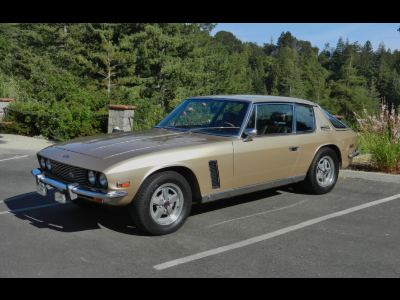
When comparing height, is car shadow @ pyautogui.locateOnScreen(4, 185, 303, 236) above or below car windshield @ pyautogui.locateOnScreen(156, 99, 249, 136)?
below

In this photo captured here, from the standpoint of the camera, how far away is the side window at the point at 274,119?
19.9ft

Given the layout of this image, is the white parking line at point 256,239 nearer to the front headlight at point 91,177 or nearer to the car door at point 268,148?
the car door at point 268,148

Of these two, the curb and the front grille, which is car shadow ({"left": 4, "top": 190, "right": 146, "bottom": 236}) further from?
the curb

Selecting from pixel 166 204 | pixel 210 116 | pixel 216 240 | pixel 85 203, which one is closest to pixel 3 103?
pixel 85 203

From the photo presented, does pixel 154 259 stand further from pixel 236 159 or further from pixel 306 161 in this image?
pixel 306 161

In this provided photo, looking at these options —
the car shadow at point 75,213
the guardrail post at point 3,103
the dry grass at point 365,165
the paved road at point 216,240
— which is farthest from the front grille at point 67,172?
the guardrail post at point 3,103

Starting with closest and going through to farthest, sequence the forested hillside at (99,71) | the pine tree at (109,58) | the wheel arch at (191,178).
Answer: the wheel arch at (191,178), the forested hillside at (99,71), the pine tree at (109,58)

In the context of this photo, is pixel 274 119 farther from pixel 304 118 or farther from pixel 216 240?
pixel 216 240

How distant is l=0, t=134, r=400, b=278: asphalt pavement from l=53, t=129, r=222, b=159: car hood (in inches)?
33.3

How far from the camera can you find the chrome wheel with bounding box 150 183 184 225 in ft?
15.9

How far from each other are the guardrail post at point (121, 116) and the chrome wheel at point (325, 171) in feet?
21.1

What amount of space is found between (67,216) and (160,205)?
159 centimetres

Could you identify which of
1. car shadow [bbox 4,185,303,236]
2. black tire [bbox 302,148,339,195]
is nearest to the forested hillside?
black tire [bbox 302,148,339,195]

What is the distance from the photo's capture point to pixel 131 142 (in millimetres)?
5262
